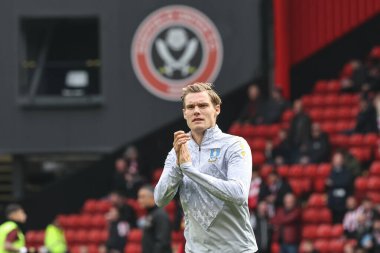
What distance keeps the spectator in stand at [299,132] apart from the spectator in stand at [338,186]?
5.11 feet

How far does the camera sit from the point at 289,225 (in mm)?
19359

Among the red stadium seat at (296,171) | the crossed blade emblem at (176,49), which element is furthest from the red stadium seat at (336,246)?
the crossed blade emblem at (176,49)

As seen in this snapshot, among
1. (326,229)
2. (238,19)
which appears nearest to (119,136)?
(238,19)

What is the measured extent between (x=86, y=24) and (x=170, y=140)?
3703mm

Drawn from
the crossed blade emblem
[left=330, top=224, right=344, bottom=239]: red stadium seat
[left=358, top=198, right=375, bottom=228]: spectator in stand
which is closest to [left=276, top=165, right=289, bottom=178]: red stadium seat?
[left=330, top=224, right=344, bottom=239]: red stadium seat

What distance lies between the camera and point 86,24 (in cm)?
2769

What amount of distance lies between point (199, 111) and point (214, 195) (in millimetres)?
488

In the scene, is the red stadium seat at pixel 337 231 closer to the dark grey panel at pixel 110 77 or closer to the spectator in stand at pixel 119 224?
the spectator in stand at pixel 119 224

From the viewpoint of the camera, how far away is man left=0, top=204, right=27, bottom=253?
1425cm

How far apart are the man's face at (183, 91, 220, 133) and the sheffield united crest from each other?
730 inches

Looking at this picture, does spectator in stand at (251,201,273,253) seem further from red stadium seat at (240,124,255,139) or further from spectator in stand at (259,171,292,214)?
red stadium seat at (240,124,255,139)

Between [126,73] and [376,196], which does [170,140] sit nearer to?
[126,73]

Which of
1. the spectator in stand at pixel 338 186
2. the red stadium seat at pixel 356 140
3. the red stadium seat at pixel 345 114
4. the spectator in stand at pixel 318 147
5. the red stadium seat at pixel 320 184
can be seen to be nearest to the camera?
the spectator in stand at pixel 338 186

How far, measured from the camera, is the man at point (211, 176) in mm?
7648
